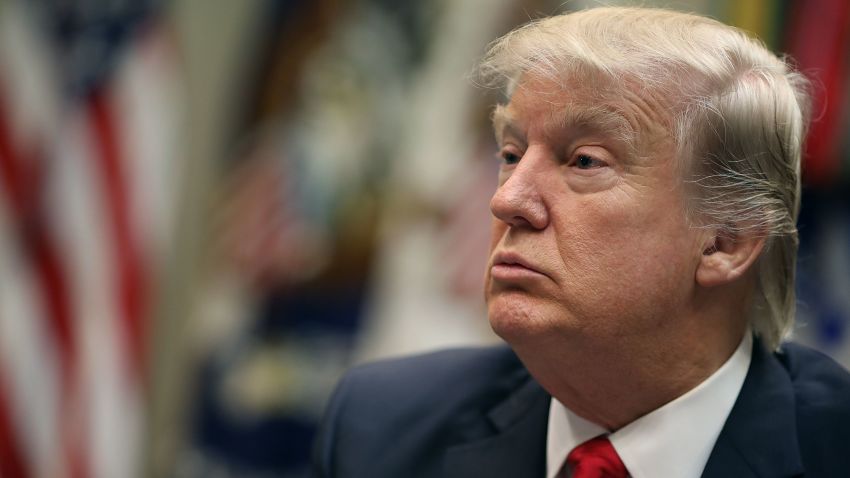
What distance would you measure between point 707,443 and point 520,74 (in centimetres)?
65

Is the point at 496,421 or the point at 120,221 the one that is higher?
the point at 496,421

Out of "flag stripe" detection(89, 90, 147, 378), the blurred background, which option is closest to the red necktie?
the blurred background

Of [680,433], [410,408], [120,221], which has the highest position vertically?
[680,433]

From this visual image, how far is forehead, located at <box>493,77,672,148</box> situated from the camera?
1.66 meters

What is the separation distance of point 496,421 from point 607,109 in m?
0.61

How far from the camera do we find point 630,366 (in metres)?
1.70

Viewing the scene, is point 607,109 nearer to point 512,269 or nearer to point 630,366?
point 512,269

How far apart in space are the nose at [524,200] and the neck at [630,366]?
0.62 feet

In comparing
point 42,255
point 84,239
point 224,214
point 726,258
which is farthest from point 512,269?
point 42,255

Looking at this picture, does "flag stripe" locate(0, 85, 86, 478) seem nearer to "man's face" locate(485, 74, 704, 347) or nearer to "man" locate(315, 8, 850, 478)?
"man" locate(315, 8, 850, 478)

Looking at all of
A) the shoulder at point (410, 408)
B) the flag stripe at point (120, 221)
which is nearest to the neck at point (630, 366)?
the shoulder at point (410, 408)

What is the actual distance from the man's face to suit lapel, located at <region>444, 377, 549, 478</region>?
11.1 inches

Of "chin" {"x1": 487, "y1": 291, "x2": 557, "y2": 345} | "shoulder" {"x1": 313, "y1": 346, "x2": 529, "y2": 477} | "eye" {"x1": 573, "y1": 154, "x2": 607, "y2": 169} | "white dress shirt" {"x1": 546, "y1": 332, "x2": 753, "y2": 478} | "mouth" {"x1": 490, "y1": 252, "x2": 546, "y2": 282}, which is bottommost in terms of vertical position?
"shoulder" {"x1": 313, "y1": 346, "x2": 529, "y2": 477}

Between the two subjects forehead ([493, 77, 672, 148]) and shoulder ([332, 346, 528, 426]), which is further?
shoulder ([332, 346, 528, 426])
